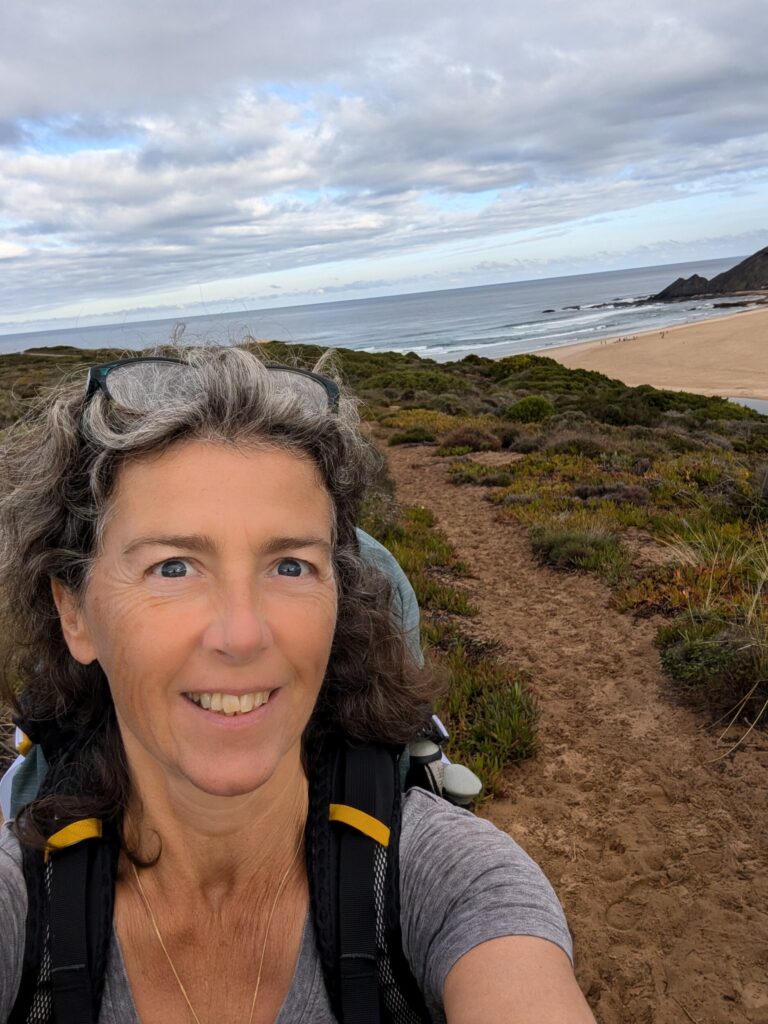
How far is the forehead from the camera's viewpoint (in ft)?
5.11

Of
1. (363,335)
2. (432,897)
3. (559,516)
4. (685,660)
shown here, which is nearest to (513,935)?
(432,897)

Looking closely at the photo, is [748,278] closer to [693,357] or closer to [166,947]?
[693,357]

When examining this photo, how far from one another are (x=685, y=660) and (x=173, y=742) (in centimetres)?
477

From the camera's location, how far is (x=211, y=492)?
1.57m

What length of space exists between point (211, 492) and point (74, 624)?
58 cm

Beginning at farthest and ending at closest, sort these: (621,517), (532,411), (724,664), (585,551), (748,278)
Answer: (748,278) → (532,411) → (621,517) → (585,551) → (724,664)

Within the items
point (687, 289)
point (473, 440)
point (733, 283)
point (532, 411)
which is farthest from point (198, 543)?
point (687, 289)

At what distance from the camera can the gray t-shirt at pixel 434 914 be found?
4.78 feet

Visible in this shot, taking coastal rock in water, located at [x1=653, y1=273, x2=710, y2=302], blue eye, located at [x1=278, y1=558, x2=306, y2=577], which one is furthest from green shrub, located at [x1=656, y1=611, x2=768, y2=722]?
coastal rock in water, located at [x1=653, y1=273, x2=710, y2=302]

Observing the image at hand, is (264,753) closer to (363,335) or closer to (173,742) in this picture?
(173,742)

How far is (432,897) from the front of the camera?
59.6 inches

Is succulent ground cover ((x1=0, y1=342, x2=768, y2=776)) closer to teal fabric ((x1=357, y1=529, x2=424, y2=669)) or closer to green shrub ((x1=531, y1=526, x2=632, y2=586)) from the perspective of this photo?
green shrub ((x1=531, y1=526, x2=632, y2=586))

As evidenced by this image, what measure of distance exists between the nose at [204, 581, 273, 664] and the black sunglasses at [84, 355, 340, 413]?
0.49 metres

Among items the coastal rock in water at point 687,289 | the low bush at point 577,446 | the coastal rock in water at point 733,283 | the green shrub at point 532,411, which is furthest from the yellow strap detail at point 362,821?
the coastal rock in water at point 687,289
